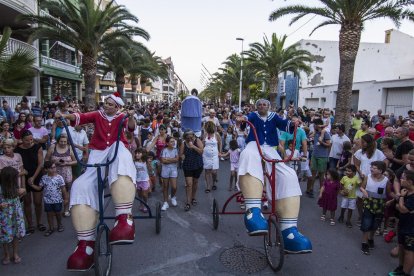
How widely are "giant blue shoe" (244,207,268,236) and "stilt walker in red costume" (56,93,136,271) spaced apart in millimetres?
1421

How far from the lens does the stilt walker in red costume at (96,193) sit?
3.91 meters

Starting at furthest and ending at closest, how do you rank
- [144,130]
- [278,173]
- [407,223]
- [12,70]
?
[144,130] → [12,70] → [278,173] → [407,223]

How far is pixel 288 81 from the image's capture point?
37.8 meters

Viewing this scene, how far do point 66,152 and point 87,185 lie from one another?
103 inches

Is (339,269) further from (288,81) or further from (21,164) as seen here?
(288,81)

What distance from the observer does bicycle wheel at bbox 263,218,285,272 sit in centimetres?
410

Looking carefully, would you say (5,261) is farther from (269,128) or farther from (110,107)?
(269,128)

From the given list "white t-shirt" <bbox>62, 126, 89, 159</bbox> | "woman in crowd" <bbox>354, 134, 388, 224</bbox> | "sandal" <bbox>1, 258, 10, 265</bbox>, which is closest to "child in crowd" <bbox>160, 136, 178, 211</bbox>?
"white t-shirt" <bbox>62, 126, 89, 159</bbox>

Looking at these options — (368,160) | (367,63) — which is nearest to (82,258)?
(368,160)

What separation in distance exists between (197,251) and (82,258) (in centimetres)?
183

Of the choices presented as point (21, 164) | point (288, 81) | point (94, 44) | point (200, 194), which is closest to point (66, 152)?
point (21, 164)

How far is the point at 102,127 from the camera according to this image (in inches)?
176

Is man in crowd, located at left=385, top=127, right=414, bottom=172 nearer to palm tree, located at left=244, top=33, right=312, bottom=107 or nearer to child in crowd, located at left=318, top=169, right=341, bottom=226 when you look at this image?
child in crowd, located at left=318, top=169, right=341, bottom=226

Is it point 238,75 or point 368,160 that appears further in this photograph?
point 238,75
